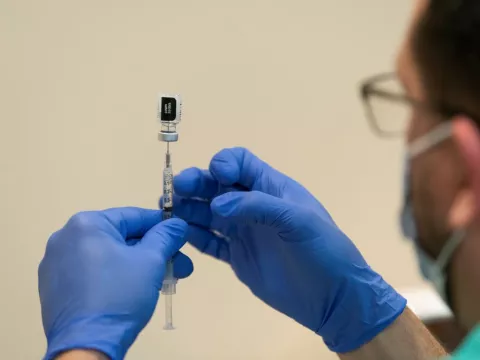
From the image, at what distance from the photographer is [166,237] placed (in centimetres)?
94

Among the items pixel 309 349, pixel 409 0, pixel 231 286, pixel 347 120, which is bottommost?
pixel 309 349

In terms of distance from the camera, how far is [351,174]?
4.48 feet

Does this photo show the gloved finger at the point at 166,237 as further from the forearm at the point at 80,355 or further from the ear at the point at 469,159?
the ear at the point at 469,159

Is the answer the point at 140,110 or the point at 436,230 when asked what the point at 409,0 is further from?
the point at 436,230

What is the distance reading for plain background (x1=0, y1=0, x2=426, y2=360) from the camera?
112 centimetres

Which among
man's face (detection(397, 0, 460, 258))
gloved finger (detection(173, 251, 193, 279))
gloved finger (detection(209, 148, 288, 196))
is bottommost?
gloved finger (detection(173, 251, 193, 279))

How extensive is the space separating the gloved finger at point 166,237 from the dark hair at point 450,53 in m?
0.48

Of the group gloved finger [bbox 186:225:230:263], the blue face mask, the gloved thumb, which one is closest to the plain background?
gloved finger [bbox 186:225:230:263]

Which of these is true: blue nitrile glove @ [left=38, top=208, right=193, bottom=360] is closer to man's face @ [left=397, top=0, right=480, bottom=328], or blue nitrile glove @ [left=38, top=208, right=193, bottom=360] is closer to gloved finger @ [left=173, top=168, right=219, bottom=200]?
gloved finger @ [left=173, top=168, right=219, bottom=200]

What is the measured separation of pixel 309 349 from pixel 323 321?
0.35m

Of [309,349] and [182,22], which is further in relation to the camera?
[309,349]

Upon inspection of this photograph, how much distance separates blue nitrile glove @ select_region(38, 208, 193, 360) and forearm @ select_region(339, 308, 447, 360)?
41 centimetres

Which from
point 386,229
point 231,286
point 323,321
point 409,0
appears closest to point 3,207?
point 231,286

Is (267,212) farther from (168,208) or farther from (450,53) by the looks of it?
(450,53)
